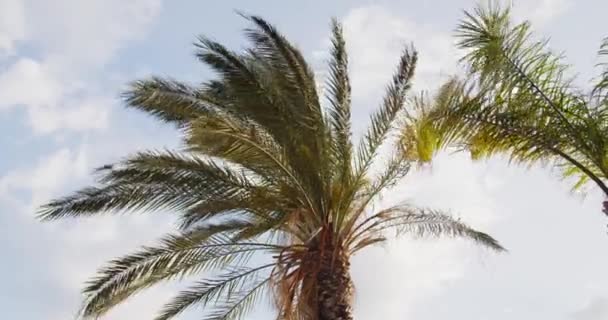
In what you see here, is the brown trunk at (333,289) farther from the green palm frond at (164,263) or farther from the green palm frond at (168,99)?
the green palm frond at (168,99)

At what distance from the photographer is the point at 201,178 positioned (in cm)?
1259

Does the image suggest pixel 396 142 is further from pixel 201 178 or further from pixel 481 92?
pixel 481 92

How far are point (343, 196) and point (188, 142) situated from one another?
2644 mm

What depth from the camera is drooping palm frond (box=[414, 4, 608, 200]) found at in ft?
30.7

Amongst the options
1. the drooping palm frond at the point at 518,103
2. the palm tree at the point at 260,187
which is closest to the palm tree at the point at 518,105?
the drooping palm frond at the point at 518,103

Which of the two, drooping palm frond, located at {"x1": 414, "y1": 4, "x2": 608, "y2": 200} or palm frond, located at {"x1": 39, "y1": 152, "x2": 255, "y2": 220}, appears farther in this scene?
palm frond, located at {"x1": 39, "y1": 152, "x2": 255, "y2": 220}

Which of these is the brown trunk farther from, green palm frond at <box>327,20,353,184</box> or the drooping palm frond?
the drooping palm frond

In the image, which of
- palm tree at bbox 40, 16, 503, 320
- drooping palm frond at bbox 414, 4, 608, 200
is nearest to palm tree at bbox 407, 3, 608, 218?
drooping palm frond at bbox 414, 4, 608, 200

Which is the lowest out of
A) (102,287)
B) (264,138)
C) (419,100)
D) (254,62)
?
(102,287)

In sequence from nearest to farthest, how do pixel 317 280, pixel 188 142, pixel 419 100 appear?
pixel 419 100, pixel 188 142, pixel 317 280

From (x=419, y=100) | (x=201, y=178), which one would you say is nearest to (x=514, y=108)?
(x=419, y=100)

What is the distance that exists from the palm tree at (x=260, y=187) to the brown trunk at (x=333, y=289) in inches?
0.6

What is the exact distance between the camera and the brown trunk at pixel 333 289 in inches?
505

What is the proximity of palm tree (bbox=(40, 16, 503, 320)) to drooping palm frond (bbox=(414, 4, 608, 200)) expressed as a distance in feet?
11.3
